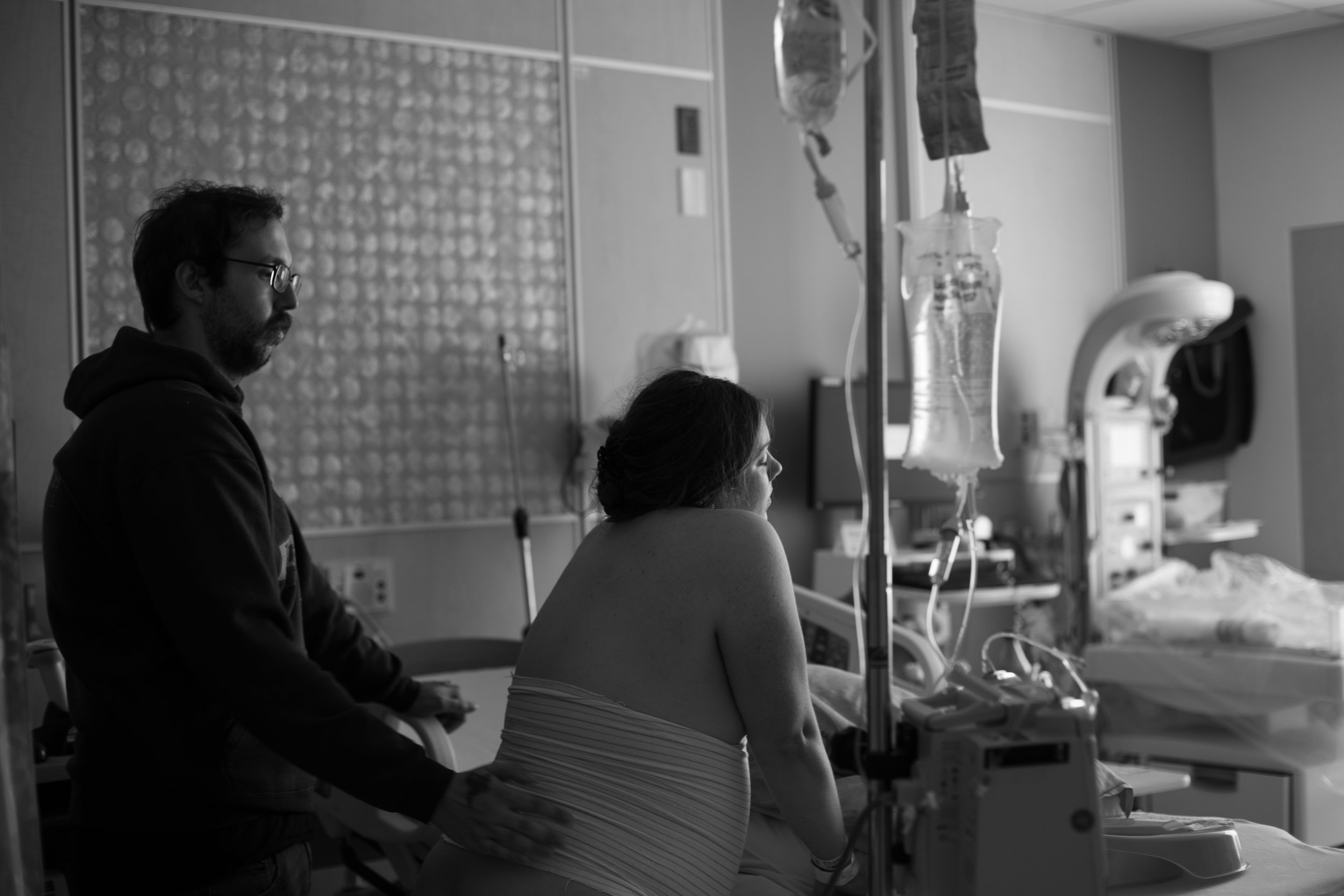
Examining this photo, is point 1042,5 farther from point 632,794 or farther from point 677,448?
point 632,794

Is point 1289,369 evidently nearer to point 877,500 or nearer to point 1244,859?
point 1244,859

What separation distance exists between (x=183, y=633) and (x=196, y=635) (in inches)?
0.7

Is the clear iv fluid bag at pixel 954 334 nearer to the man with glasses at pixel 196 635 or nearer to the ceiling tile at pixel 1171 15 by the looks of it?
the man with glasses at pixel 196 635

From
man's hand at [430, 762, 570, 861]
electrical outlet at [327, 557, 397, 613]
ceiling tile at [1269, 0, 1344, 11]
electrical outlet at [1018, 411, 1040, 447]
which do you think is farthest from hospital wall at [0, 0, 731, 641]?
ceiling tile at [1269, 0, 1344, 11]

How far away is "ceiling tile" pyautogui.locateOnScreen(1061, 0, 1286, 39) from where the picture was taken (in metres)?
4.87

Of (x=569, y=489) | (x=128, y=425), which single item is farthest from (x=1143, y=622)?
(x=128, y=425)

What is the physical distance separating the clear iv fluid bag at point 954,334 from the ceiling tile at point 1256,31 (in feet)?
12.6

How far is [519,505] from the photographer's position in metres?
3.77

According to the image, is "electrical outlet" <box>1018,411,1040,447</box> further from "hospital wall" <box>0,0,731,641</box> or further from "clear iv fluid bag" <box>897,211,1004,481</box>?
"clear iv fluid bag" <box>897,211,1004,481</box>

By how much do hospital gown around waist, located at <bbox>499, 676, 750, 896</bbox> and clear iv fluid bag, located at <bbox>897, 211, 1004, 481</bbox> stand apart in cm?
80

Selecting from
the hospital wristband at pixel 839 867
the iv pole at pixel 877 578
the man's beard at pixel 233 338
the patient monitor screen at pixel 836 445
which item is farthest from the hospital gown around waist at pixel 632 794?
the patient monitor screen at pixel 836 445

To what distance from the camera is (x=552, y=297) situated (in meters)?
3.91

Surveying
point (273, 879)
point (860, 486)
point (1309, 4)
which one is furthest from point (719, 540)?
point (1309, 4)

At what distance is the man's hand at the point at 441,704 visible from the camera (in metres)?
2.04
